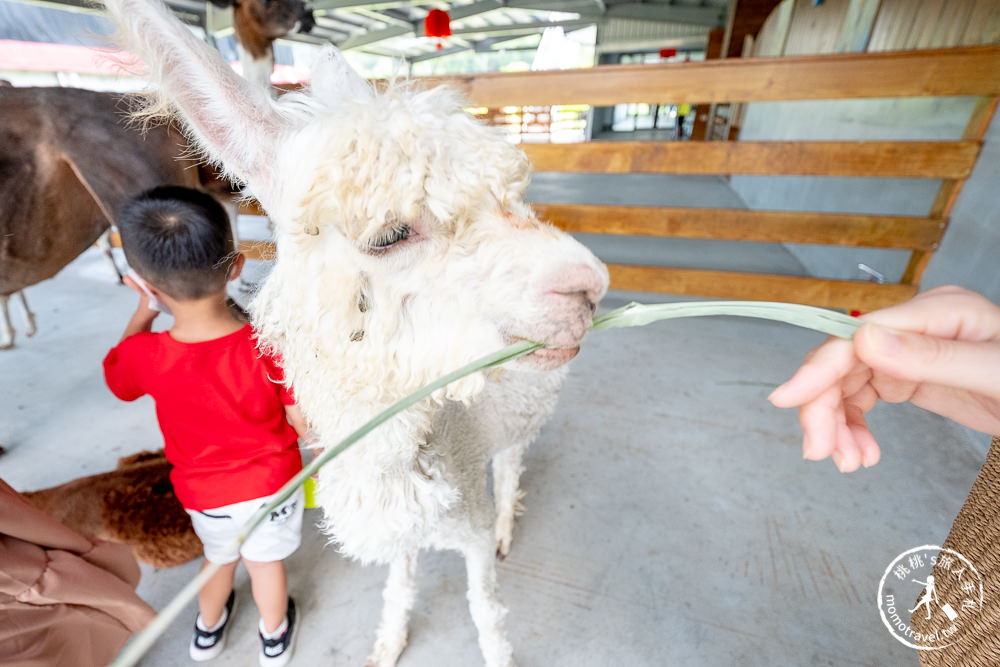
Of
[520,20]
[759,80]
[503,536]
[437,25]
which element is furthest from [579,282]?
[520,20]

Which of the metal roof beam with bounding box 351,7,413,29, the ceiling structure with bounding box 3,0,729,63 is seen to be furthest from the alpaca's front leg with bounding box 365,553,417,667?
the metal roof beam with bounding box 351,7,413,29

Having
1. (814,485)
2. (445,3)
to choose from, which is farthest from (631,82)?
(445,3)

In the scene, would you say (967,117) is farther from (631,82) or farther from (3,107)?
(3,107)

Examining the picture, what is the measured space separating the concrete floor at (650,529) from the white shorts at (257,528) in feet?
1.37

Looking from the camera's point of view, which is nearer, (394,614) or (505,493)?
(394,614)

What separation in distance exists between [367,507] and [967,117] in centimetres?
406

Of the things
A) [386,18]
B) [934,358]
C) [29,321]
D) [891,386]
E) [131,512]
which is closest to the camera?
[934,358]

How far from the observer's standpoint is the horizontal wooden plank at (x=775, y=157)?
279cm

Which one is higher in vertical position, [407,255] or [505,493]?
[407,255]

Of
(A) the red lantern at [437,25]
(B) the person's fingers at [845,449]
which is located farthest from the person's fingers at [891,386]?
(A) the red lantern at [437,25]

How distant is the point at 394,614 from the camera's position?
1425mm

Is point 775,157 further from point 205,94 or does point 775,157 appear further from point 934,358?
point 205,94

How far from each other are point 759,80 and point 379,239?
3.22 metres

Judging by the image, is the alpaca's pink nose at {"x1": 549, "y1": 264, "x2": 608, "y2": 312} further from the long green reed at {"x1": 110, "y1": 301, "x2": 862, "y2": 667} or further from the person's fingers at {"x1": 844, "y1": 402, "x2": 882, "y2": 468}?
the person's fingers at {"x1": 844, "y1": 402, "x2": 882, "y2": 468}
